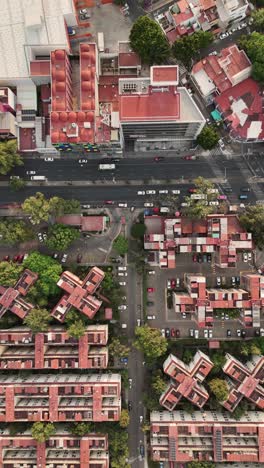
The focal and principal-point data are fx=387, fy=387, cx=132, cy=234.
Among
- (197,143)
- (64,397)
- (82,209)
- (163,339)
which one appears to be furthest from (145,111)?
(64,397)

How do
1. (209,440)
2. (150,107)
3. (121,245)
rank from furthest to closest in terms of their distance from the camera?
(121,245) → (209,440) → (150,107)

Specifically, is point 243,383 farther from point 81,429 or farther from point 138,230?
point 138,230

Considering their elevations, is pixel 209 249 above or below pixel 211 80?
below

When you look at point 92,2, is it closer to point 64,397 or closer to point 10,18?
point 10,18

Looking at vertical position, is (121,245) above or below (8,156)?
below

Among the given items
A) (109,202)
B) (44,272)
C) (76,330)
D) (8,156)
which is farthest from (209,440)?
(8,156)

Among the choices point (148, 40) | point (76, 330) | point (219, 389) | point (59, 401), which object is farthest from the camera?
point (148, 40)

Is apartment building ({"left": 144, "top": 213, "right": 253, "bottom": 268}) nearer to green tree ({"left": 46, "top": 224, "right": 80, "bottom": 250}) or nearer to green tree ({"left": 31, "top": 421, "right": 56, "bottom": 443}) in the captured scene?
green tree ({"left": 46, "top": 224, "right": 80, "bottom": 250})

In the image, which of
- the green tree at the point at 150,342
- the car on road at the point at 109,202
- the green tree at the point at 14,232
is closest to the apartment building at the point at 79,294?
the green tree at the point at 150,342
